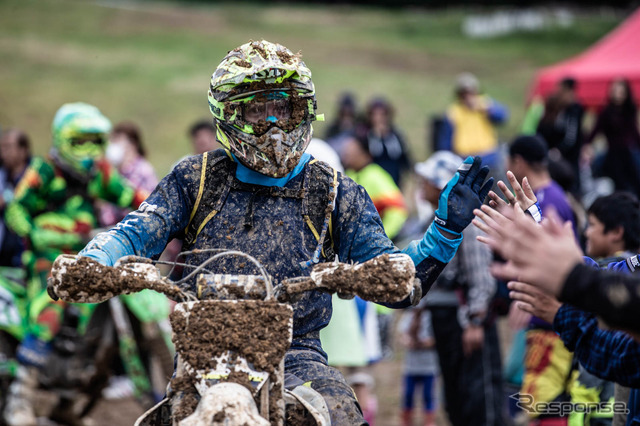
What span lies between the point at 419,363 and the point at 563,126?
4499mm

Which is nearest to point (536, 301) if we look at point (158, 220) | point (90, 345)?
point (158, 220)

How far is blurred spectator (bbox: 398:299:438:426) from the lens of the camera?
7488 mm

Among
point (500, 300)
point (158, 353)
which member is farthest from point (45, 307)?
point (500, 300)

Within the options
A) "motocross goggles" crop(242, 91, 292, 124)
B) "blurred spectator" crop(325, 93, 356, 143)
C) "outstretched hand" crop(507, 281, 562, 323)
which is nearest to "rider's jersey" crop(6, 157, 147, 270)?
"motocross goggles" crop(242, 91, 292, 124)

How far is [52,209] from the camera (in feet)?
24.0

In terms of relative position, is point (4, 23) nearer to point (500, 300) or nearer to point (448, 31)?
point (448, 31)

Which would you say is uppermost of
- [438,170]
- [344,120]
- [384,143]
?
[344,120]

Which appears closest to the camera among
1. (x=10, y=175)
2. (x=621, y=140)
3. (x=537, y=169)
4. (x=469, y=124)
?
(x=537, y=169)

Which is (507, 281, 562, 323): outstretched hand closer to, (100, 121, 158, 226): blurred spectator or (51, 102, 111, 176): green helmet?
(51, 102, 111, 176): green helmet

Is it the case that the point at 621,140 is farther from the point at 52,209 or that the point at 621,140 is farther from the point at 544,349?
the point at 52,209

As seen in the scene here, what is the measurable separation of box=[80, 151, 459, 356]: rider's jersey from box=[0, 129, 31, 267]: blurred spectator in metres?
4.89

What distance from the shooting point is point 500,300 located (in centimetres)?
652

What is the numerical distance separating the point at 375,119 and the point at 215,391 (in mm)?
10132

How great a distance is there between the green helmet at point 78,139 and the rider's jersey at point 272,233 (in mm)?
3898
